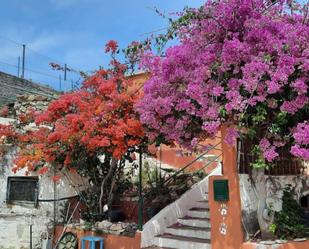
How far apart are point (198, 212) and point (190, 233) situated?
77 cm

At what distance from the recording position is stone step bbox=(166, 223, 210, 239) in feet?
27.5

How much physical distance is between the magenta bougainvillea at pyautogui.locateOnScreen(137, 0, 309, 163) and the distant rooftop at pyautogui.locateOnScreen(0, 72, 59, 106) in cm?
1066

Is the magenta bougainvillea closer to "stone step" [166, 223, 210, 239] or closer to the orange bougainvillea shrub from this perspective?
the orange bougainvillea shrub

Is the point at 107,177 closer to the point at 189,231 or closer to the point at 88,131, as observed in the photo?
the point at 88,131

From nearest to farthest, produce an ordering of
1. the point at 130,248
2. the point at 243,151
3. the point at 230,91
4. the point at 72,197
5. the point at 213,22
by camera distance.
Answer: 1. the point at 230,91
2. the point at 213,22
3. the point at 243,151
4. the point at 130,248
5. the point at 72,197

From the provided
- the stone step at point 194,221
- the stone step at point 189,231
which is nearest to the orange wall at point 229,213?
the stone step at point 189,231

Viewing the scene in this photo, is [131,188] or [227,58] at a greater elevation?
[227,58]

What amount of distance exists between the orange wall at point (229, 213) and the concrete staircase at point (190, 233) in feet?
2.60

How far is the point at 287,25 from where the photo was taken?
20.4 ft

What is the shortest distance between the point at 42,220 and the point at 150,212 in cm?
274

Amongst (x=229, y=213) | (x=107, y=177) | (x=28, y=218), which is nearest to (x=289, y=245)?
(x=229, y=213)

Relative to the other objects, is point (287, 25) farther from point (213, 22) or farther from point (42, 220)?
point (42, 220)

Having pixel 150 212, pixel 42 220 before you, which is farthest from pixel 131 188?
pixel 42 220

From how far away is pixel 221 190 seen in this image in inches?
283
